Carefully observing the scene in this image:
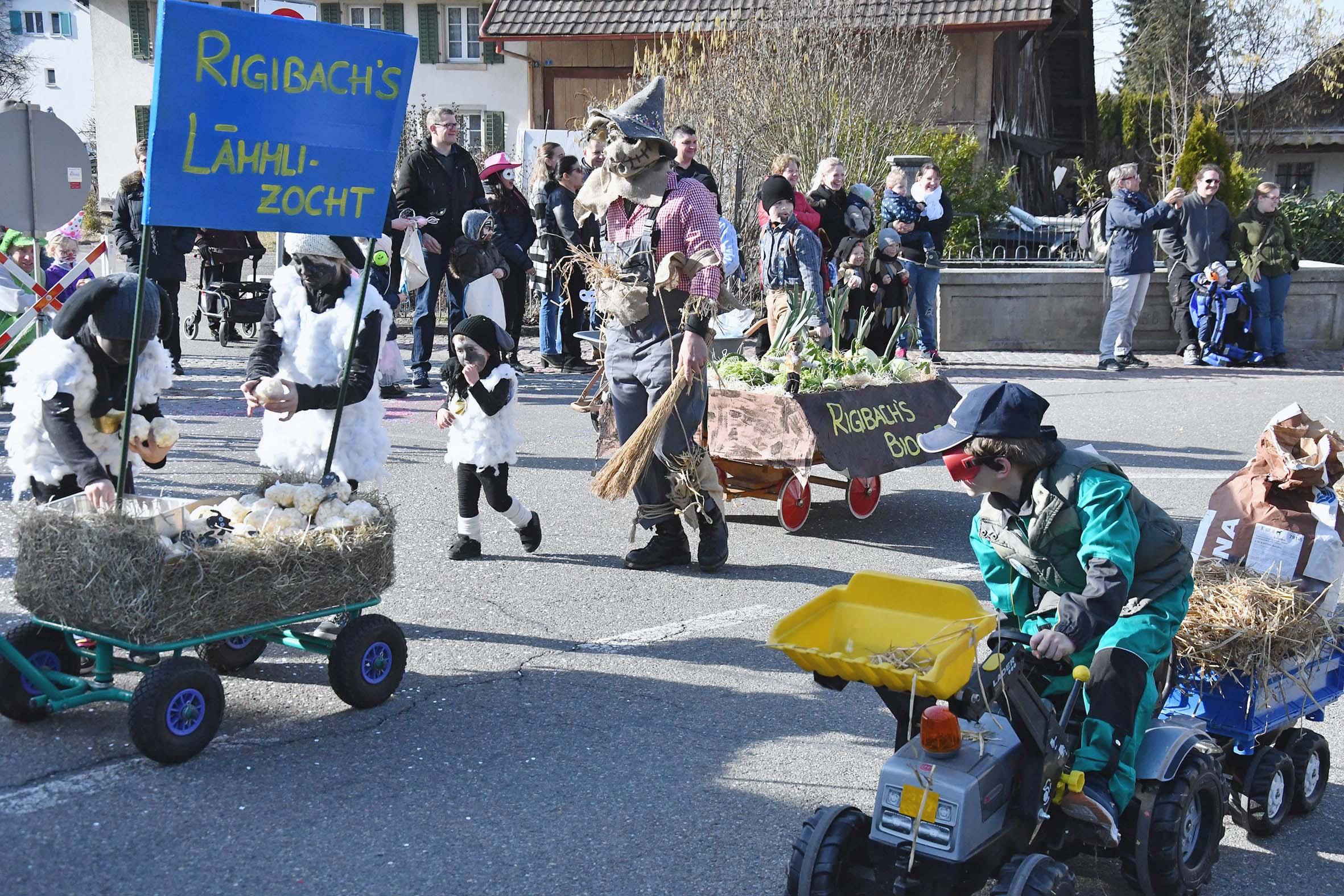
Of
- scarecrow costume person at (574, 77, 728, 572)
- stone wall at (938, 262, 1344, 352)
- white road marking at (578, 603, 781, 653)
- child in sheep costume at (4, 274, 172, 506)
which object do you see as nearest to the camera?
child in sheep costume at (4, 274, 172, 506)

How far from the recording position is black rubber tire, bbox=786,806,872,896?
3.13m

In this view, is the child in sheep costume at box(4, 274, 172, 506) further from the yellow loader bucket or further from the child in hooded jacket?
the child in hooded jacket

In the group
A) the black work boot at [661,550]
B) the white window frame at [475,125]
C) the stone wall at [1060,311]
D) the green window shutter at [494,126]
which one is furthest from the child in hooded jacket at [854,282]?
the green window shutter at [494,126]

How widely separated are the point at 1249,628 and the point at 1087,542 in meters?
0.88

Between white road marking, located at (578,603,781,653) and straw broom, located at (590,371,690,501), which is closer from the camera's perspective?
white road marking, located at (578,603,781,653)

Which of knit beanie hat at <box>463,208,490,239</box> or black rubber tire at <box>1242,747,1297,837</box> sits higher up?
knit beanie hat at <box>463,208,490,239</box>

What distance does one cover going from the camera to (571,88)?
91.0 feet

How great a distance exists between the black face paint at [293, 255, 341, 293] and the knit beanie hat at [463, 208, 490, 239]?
5984mm

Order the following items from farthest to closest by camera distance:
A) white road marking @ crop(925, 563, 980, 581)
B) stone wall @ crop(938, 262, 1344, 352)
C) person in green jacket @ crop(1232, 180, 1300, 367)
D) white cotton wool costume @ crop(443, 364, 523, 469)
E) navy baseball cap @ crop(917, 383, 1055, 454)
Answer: stone wall @ crop(938, 262, 1344, 352), person in green jacket @ crop(1232, 180, 1300, 367), white road marking @ crop(925, 563, 980, 581), white cotton wool costume @ crop(443, 364, 523, 469), navy baseball cap @ crop(917, 383, 1055, 454)

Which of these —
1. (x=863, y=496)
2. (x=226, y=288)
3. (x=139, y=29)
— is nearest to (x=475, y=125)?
(x=139, y=29)

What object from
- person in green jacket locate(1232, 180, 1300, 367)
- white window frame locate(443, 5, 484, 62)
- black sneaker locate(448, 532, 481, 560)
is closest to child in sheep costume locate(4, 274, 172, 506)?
black sneaker locate(448, 532, 481, 560)

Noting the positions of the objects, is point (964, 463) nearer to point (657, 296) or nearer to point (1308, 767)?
point (1308, 767)

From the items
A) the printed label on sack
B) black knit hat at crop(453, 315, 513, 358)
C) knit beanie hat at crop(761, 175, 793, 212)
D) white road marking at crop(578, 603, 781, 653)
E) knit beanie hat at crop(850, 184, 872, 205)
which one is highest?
knit beanie hat at crop(850, 184, 872, 205)

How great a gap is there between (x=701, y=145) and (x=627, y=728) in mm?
12200
